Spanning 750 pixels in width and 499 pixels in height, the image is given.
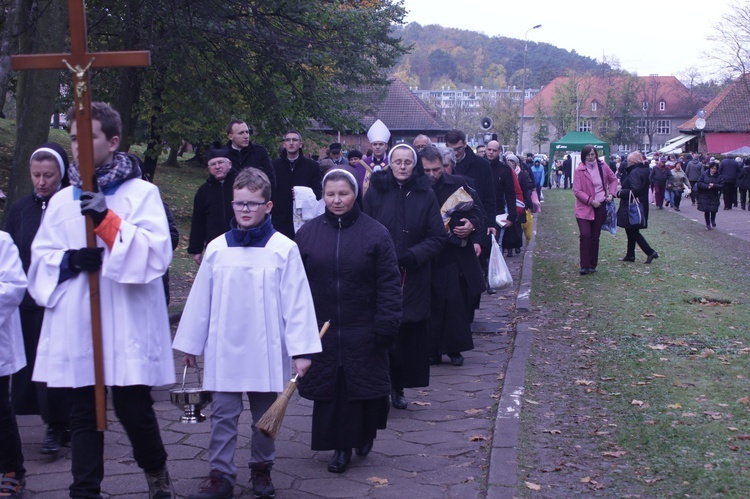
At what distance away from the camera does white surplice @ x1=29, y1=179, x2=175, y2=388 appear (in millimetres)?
4113

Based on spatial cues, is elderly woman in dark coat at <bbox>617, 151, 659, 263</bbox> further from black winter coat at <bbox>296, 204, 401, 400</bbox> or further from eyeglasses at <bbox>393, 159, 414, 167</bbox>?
black winter coat at <bbox>296, 204, 401, 400</bbox>

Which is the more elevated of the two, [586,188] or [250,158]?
[250,158]

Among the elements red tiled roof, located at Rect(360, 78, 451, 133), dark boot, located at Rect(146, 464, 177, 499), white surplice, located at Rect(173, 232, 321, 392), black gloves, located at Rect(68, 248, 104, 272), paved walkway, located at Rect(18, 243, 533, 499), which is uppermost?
red tiled roof, located at Rect(360, 78, 451, 133)

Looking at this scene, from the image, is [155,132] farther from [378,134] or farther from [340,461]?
[340,461]

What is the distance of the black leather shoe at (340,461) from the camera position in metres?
5.58

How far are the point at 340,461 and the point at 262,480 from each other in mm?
680

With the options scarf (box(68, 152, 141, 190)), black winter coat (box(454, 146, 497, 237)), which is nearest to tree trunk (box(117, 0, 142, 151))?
black winter coat (box(454, 146, 497, 237))

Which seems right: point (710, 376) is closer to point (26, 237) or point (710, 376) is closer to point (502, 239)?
point (26, 237)

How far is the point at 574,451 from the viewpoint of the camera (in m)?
5.92

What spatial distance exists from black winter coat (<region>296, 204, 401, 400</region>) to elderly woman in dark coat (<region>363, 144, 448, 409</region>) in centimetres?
123

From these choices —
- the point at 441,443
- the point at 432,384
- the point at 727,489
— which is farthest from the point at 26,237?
the point at 727,489

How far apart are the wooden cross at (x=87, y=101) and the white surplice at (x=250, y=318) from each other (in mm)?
Result: 839

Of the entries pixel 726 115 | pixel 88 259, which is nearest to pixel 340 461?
pixel 88 259

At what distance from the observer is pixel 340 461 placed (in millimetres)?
5598
